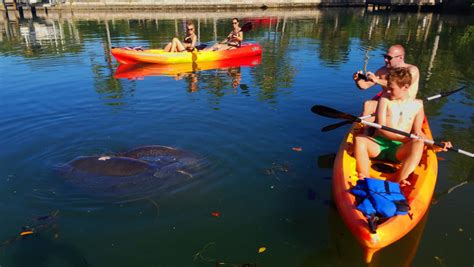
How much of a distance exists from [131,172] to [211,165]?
1444 mm

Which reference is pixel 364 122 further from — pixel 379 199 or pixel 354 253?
pixel 354 253

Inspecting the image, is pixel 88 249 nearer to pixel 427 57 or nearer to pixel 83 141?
pixel 83 141

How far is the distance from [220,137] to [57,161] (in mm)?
3287

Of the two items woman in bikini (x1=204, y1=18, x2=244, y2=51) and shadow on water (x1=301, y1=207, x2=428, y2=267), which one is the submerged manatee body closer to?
shadow on water (x1=301, y1=207, x2=428, y2=267)

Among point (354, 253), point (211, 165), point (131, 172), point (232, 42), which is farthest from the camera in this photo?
point (232, 42)

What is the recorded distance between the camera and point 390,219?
3.98 m

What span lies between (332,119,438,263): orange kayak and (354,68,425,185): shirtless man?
0.19 m

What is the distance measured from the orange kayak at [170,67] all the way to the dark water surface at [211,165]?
47 centimetres

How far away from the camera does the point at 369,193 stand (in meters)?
4.26

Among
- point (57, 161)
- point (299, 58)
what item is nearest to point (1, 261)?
point (57, 161)

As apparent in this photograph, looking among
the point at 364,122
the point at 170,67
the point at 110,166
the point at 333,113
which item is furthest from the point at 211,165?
the point at 170,67

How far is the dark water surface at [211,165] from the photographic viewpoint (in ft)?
15.1

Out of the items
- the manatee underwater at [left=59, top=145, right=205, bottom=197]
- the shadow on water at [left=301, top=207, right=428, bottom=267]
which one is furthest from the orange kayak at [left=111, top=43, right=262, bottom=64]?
the shadow on water at [left=301, top=207, right=428, bottom=267]

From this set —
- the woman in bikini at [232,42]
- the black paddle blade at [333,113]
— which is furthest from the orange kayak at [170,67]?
the black paddle blade at [333,113]
